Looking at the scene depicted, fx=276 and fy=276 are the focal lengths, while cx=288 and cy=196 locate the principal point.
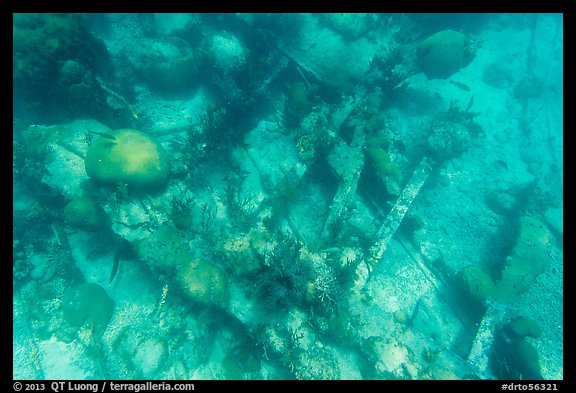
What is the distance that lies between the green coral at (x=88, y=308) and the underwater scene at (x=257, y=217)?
32mm

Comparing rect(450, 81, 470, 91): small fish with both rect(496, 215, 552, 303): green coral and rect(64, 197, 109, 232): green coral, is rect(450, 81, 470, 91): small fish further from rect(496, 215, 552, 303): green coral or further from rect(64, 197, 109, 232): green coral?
rect(64, 197, 109, 232): green coral

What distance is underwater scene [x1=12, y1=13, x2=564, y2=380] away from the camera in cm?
620

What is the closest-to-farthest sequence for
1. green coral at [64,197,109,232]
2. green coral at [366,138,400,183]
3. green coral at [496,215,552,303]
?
green coral at [64,197,109,232]
green coral at [496,215,552,303]
green coral at [366,138,400,183]

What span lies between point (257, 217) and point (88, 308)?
4.43 metres

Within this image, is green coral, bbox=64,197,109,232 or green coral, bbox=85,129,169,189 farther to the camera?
green coral, bbox=85,129,169,189

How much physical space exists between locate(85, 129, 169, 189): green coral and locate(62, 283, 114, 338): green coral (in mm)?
2628

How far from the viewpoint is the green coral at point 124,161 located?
6.36 m

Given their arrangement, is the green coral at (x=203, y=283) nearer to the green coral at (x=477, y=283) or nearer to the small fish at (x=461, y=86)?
the green coral at (x=477, y=283)

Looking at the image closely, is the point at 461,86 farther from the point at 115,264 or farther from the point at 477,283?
the point at 115,264

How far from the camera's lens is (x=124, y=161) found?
250 inches

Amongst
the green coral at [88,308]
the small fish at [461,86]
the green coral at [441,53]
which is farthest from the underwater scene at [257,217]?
the small fish at [461,86]

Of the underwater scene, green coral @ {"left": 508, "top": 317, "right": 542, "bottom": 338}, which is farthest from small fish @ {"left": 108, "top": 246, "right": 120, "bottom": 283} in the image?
green coral @ {"left": 508, "top": 317, "right": 542, "bottom": 338}

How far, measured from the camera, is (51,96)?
753 centimetres
